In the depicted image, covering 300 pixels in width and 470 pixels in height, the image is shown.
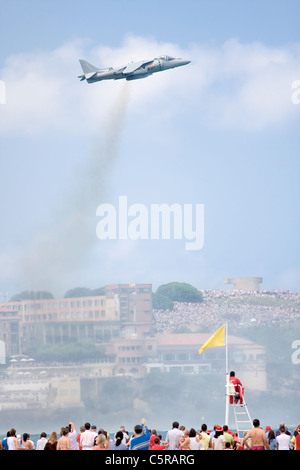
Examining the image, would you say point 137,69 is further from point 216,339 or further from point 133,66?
point 216,339

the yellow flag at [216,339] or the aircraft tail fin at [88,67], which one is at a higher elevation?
the aircraft tail fin at [88,67]

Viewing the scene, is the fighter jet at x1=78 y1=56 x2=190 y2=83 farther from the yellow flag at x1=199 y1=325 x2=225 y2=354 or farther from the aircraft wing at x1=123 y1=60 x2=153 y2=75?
the yellow flag at x1=199 y1=325 x2=225 y2=354

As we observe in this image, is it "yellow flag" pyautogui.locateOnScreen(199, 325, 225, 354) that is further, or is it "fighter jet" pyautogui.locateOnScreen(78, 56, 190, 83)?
"fighter jet" pyautogui.locateOnScreen(78, 56, 190, 83)

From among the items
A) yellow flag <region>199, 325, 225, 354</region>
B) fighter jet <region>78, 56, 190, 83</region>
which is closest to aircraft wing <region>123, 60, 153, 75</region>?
fighter jet <region>78, 56, 190, 83</region>

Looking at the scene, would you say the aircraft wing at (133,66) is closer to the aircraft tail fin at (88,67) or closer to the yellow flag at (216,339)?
the aircraft tail fin at (88,67)

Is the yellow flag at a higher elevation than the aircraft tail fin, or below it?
below

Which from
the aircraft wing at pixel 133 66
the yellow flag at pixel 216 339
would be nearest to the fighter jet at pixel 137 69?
the aircraft wing at pixel 133 66

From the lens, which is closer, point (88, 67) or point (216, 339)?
point (216, 339)

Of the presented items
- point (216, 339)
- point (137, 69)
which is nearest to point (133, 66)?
point (137, 69)

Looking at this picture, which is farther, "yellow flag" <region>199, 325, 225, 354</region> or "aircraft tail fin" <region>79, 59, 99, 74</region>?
"aircraft tail fin" <region>79, 59, 99, 74</region>
